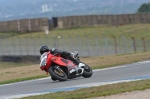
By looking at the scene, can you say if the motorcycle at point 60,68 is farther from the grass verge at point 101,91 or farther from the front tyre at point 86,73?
the grass verge at point 101,91

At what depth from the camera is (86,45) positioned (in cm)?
3856

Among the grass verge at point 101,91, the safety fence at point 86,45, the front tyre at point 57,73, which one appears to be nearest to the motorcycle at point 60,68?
the front tyre at point 57,73

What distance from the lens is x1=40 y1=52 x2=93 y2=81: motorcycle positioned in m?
17.6

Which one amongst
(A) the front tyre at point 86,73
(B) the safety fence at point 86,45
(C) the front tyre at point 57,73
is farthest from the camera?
(B) the safety fence at point 86,45

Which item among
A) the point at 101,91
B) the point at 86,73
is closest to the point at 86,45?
the point at 86,73

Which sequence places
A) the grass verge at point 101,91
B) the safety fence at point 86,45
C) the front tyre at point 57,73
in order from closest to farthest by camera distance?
the grass verge at point 101,91, the front tyre at point 57,73, the safety fence at point 86,45

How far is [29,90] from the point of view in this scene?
1686cm

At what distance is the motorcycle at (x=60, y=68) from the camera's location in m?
17.6

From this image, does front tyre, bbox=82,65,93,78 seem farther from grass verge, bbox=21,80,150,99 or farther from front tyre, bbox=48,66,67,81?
grass verge, bbox=21,80,150,99

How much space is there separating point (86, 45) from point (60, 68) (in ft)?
68.3

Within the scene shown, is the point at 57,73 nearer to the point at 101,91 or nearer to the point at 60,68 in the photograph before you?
the point at 60,68

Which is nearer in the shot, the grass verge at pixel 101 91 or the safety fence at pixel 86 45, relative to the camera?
the grass verge at pixel 101 91

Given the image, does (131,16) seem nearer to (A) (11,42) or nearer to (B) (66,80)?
(A) (11,42)

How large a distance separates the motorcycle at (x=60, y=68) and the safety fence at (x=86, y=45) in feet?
53.0
